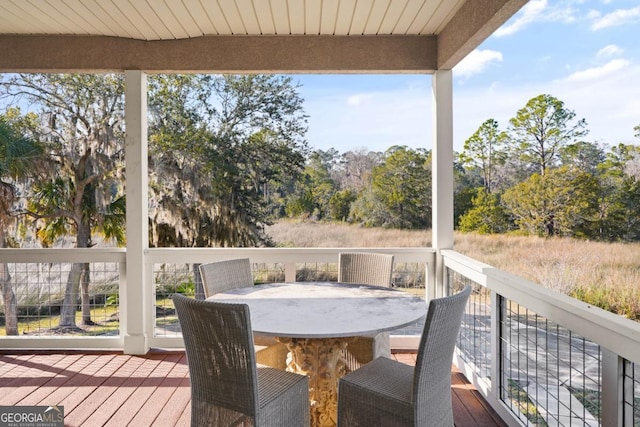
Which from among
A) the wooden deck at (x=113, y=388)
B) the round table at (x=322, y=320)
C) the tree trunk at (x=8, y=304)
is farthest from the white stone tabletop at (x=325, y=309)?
the tree trunk at (x=8, y=304)

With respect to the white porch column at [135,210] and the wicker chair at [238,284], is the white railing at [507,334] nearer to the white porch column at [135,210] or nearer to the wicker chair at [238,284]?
the white porch column at [135,210]

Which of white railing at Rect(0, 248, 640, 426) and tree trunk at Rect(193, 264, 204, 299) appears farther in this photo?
tree trunk at Rect(193, 264, 204, 299)

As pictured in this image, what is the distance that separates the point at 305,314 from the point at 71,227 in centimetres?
379

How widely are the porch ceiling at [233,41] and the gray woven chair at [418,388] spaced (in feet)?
7.39

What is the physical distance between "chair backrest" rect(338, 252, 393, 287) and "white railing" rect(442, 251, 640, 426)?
608 millimetres

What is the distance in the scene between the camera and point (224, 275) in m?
2.89

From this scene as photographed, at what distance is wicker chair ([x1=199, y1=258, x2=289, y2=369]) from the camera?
2.45 metres

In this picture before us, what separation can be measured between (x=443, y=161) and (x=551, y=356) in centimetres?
191

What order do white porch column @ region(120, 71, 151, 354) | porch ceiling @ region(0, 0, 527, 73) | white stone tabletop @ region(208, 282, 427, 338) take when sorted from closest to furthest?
white stone tabletop @ region(208, 282, 427, 338) < porch ceiling @ region(0, 0, 527, 73) < white porch column @ region(120, 71, 151, 354)

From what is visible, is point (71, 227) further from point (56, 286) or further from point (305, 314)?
point (305, 314)

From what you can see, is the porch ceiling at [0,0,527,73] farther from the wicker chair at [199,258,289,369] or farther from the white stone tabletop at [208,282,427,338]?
the white stone tabletop at [208,282,427,338]

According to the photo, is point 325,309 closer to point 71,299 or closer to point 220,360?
Answer: point 220,360

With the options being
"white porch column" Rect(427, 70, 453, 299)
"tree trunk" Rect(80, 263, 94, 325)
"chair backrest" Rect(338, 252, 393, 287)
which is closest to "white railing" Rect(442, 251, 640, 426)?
"white porch column" Rect(427, 70, 453, 299)

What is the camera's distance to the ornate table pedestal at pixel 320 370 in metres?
2.21
